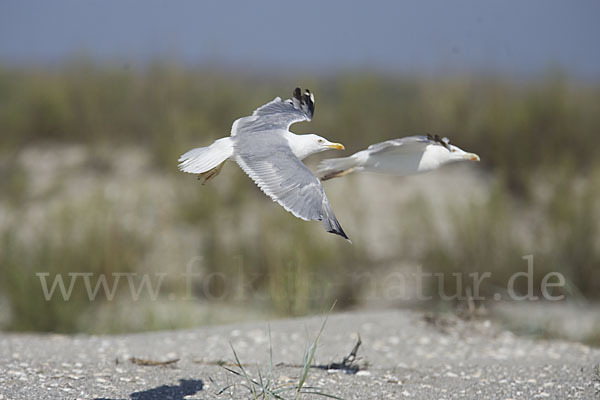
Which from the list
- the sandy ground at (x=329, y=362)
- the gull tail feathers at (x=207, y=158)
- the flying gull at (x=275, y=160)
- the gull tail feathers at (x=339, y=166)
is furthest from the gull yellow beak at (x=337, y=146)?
the sandy ground at (x=329, y=362)

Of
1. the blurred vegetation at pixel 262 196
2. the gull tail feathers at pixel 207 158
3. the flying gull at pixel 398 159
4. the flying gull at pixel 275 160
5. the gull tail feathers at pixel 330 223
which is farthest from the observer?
the blurred vegetation at pixel 262 196

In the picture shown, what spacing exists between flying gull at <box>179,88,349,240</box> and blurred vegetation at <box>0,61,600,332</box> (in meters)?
1.94

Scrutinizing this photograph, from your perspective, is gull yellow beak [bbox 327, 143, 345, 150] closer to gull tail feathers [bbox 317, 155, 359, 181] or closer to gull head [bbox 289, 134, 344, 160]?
gull head [bbox 289, 134, 344, 160]

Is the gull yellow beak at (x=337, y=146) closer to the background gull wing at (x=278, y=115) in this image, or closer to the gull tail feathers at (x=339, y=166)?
the gull tail feathers at (x=339, y=166)

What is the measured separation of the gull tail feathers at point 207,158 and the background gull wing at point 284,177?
0.17 ft

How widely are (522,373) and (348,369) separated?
96 centimetres

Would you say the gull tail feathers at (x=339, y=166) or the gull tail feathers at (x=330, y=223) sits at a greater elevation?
the gull tail feathers at (x=339, y=166)

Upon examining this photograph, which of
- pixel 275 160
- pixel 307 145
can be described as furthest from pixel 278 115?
pixel 275 160

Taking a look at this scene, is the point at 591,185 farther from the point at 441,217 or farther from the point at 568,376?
the point at 568,376

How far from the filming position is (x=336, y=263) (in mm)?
6910

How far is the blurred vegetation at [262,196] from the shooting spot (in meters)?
6.12

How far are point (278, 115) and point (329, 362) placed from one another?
1.43m

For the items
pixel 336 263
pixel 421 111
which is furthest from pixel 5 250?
pixel 421 111

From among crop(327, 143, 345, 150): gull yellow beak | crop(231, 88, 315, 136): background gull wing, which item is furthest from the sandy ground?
crop(231, 88, 315, 136): background gull wing
